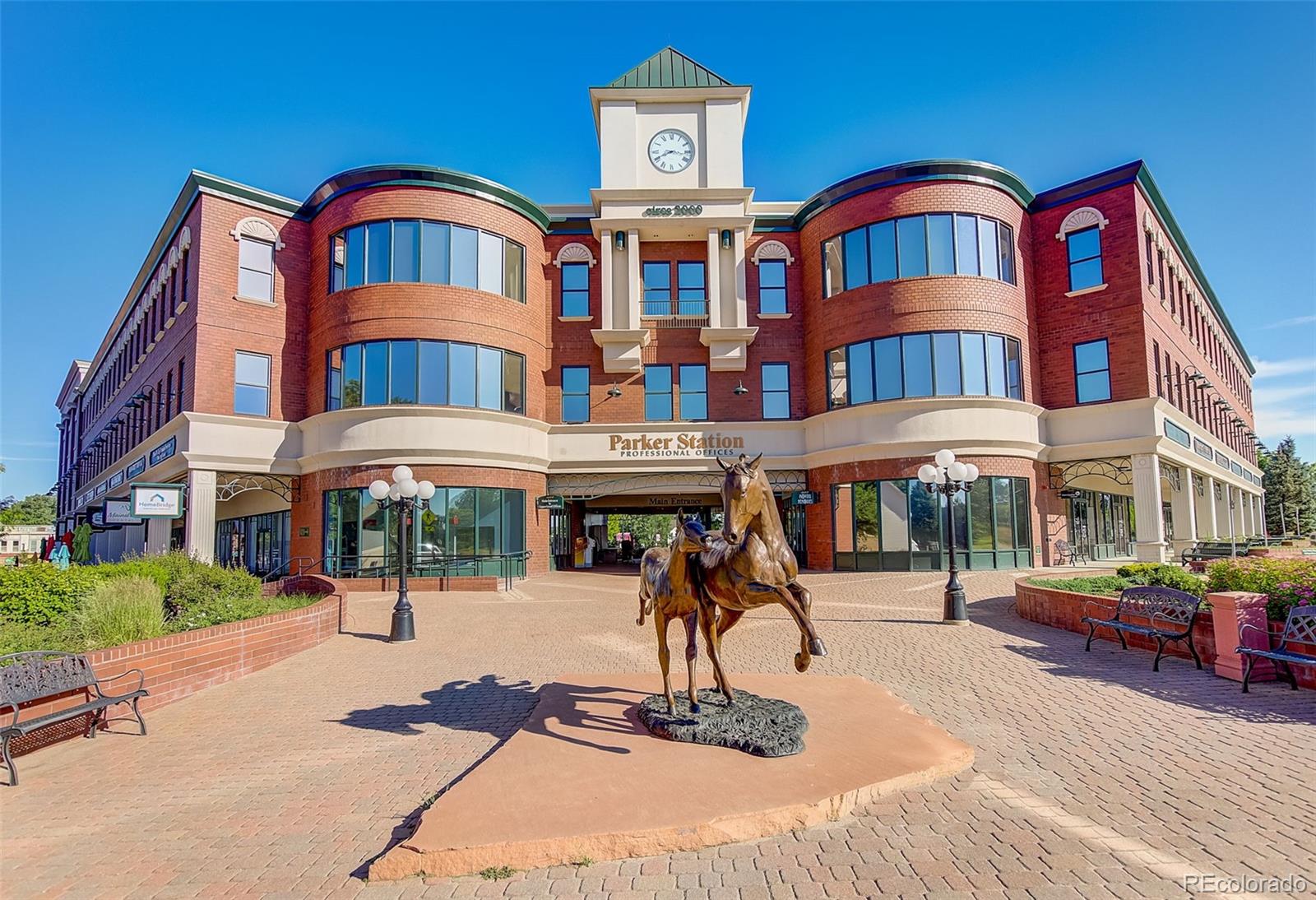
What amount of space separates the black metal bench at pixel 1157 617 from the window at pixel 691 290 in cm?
1789

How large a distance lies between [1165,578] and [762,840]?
36.5 ft

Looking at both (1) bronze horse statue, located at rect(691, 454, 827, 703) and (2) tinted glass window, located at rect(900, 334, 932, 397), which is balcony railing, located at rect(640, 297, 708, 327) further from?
(1) bronze horse statue, located at rect(691, 454, 827, 703)

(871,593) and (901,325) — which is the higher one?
(901,325)

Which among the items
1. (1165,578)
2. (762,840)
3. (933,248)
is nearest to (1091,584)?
(1165,578)

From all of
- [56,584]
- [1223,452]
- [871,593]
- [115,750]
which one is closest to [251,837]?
[115,750]

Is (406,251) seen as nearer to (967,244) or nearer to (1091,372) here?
(967,244)

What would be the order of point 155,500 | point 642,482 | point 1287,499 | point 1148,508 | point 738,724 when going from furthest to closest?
1. point 1287,499
2. point 642,482
3. point 1148,508
4. point 155,500
5. point 738,724

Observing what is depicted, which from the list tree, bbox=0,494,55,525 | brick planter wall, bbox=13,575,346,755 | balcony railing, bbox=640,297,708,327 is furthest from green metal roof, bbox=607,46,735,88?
tree, bbox=0,494,55,525

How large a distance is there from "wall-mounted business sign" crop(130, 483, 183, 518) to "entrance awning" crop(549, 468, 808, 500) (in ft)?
37.5

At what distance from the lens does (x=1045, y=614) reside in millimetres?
12336

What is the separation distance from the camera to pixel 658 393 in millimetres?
25656

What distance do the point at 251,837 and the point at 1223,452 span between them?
130 feet

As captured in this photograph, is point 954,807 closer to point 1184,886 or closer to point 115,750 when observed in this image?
point 1184,886

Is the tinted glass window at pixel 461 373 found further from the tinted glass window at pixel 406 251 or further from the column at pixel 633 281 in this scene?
the column at pixel 633 281
